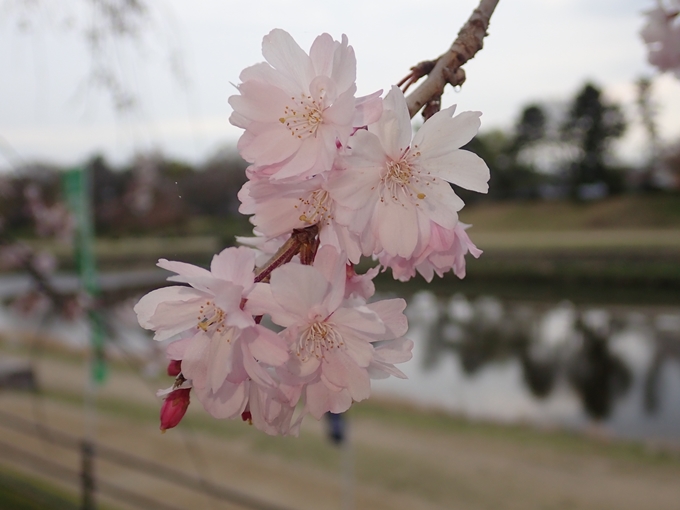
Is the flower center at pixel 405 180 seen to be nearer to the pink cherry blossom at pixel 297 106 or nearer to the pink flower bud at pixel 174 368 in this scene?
the pink cherry blossom at pixel 297 106

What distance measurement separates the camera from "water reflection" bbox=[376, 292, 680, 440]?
842cm

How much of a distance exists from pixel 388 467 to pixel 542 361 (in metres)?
6.51

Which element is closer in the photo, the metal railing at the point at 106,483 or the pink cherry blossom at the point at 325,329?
the pink cherry blossom at the point at 325,329

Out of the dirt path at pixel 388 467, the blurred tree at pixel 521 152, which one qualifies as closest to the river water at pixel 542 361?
the dirt path at pixel 388 467

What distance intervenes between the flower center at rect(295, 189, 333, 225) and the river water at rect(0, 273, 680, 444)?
193 inches

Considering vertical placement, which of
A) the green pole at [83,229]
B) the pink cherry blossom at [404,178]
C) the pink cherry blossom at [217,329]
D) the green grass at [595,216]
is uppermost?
the green grass at [595,216]

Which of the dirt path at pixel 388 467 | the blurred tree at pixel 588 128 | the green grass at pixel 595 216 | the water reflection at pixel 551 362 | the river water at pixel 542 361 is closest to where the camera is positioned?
the blurred tree at pixel 588 128

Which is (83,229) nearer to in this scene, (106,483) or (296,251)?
(106,483)

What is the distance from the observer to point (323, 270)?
1.04 feet

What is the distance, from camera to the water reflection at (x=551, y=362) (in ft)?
27.6

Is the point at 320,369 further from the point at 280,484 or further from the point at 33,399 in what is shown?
the point at 33,399

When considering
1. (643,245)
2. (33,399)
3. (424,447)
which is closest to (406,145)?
(424,447)

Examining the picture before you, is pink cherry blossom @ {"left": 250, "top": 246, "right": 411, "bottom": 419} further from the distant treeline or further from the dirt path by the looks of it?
the dirt path

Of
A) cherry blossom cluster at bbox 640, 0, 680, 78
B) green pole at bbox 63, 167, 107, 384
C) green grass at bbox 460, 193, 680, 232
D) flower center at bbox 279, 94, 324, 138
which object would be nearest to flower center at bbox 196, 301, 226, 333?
flower center at bbox 279, 94, 324, 138
